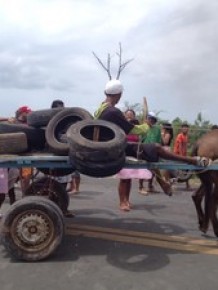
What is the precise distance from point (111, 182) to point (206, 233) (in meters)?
6.30

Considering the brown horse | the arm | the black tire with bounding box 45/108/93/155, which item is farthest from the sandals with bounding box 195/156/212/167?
the black tire with bounding box 45/108/93/155

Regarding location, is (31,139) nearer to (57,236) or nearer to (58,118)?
(58,118)

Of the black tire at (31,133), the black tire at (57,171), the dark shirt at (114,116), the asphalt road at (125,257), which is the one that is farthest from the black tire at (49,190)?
the dark shirt at (114,116)

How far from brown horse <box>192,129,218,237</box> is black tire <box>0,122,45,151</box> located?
2.21m

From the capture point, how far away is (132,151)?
6586 millimetres

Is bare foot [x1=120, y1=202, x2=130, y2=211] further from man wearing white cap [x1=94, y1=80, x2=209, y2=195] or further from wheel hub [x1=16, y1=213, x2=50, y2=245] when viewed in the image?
wheel hub [x1=16, y1=213, x2=50, y2=245]

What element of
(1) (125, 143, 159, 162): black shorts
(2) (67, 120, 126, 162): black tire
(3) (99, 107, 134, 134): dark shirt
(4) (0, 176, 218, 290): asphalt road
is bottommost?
(4) (0, 176, 218, 290): asphalt road

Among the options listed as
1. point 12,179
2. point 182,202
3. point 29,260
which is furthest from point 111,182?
point 29,260

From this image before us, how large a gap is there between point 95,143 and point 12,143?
4.59 feet

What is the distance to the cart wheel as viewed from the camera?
5.86 metres

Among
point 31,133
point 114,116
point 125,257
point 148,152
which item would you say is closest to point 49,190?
A: point 31,133

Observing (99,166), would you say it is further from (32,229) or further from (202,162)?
(202,162)

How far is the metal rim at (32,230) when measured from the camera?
232 inches

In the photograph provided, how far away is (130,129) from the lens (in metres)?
6.78
